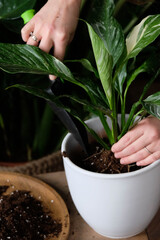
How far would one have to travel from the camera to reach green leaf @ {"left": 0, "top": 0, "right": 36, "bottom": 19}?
85 cm

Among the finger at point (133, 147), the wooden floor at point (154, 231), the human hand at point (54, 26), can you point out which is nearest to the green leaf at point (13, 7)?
the human hand at point (54, 26)

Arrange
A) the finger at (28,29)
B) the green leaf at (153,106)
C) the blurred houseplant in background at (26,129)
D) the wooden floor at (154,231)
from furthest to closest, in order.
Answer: the blurred houseplant in background at (26,129) < the wooden floor at (154,231) < the finger at (28,29) < the green leaf at (153,106)

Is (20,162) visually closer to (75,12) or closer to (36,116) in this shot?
(36,116)

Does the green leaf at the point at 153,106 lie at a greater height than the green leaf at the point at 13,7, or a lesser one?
lesser

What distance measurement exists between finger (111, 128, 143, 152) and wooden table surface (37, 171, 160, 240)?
0.20 metres

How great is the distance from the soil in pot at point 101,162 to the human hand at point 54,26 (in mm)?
172

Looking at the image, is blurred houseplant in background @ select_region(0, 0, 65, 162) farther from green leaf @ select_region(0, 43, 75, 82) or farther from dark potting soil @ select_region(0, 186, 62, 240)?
green leaf @ select_region(0, 43, 75, 82)

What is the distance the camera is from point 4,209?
755 mm

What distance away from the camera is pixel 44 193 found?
0.79m

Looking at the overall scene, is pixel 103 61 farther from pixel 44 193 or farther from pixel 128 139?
pixel 44 193

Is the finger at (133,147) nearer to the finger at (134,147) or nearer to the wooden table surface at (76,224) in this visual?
the finger at (134,147)

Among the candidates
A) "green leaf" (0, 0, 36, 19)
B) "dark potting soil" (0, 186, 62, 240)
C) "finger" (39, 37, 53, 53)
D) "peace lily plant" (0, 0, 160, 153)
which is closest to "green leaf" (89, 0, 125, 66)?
"peace lily plant" (0, 0, 160, 153)

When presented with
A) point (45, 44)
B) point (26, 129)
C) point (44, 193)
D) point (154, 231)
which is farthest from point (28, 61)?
point (26, 129)

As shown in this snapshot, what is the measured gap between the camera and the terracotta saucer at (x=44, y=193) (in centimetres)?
70
